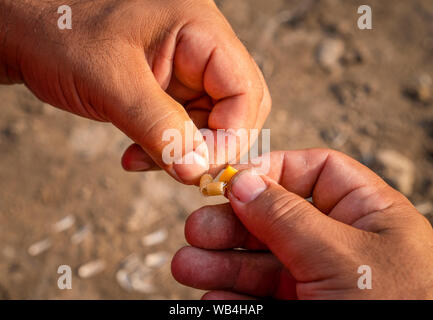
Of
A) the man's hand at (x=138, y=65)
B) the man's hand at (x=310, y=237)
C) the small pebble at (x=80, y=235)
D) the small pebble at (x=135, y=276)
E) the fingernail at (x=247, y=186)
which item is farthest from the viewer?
the small pebble at (x=80, y=235)

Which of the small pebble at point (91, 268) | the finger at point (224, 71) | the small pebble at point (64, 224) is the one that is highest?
the finger at point (224, 71)

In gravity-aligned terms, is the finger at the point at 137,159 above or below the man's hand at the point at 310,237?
above

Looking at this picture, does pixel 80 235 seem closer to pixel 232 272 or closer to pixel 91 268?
pixel 91 268

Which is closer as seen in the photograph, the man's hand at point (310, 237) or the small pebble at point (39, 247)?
the man's hand at point (310, 237)

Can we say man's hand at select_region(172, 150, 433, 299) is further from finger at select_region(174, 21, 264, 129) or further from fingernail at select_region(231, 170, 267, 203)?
finger at select_region(174, 21, 264, 129)

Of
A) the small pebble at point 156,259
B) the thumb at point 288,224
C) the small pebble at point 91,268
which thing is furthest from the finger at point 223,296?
the small pebble at point 91,268

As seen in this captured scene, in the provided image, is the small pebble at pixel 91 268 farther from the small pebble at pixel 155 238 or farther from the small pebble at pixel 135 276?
the small pebble at pixel 155 238

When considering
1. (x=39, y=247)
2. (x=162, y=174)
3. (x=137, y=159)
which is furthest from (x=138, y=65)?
(x=39, y=247)
